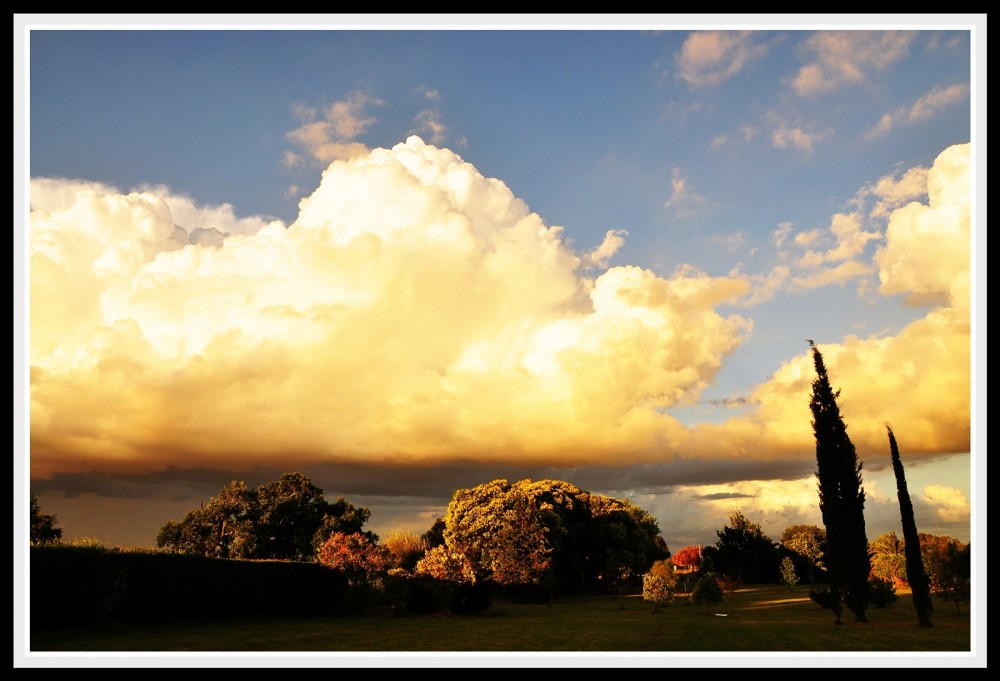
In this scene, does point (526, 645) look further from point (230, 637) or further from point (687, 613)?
point (687, 613)

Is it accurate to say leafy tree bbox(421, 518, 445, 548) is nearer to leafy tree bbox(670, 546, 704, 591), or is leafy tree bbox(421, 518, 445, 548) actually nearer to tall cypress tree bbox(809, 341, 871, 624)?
leafy tree bbox(670, 546, 704, 591)

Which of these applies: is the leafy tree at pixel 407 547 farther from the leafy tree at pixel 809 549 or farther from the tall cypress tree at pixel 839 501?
the leafy tree at pixel 809 549

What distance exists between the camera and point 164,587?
22453mm

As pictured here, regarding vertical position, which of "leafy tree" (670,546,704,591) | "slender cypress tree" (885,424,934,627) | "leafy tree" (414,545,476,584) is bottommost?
"leafy tree" (670,546,704,591)

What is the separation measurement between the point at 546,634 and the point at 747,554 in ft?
151

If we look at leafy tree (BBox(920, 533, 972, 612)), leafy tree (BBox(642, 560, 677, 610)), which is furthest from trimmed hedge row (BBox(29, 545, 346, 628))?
leafy tree (BBox(920, 533, 972, 612))

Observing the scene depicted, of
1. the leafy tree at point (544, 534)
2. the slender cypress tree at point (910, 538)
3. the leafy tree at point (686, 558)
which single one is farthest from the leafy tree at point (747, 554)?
the slender cypress tree at point (910, 538)

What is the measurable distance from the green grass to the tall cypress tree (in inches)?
44.9

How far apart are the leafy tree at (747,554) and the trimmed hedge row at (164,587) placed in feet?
133

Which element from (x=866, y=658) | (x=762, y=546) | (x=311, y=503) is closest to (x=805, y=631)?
(x=866, y=658)

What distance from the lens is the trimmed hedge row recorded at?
1848cm

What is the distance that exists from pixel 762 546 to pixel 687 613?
35.1m

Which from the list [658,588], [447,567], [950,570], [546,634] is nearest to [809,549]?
[658,588]

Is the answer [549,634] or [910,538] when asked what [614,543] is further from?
[549,634]
